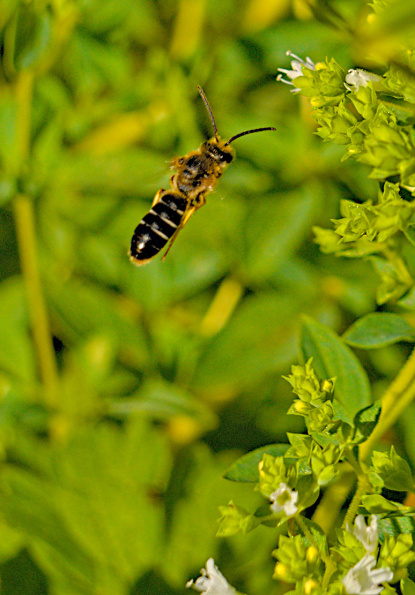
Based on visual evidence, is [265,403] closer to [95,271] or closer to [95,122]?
[95,271]

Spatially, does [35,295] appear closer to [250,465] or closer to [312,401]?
[250,465]

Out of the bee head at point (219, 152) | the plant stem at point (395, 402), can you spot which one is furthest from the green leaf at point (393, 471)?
the bee head at point (219, 152)

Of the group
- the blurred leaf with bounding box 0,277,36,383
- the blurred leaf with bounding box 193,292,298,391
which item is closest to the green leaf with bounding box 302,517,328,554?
the blurred leaf with bounding box 193,292,298,391

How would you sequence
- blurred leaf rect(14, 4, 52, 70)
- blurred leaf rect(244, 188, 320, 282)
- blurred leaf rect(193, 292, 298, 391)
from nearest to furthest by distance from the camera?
1. blurred leaf rect(14, 4, 52, 70)
2. blurred leaf rect(244, 188, 320, 282)
3. blurred leaf rect(193, 292, 298, 391)

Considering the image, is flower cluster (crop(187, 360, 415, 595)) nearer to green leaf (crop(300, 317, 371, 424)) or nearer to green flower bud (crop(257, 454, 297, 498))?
green flower bud (crop(257, 454, 297, 498))

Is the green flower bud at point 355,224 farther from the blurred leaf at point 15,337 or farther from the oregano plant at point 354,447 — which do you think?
the blurred leaf at point 15,337

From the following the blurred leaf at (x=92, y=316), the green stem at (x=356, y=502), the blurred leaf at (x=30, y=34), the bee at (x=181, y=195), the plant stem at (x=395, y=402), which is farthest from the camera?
the blurred leaf at (x=92, y=316)
